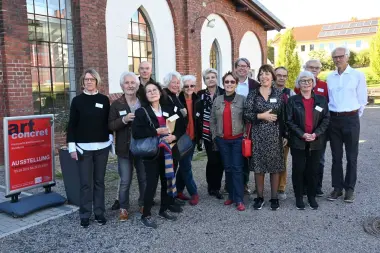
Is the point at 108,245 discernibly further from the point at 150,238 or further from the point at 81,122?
the point at 81,122

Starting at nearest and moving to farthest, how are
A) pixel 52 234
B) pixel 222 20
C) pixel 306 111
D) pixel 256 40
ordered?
pixel 52 234 → pixel 306 111 → pixel 222 20 → pixel 256 40

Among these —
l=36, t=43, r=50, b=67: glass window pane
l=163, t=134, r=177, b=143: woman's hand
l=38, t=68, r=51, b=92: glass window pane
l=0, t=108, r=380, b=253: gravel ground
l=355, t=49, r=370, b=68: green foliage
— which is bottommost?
l=0, t=108, r=380, b=253: gravel ground

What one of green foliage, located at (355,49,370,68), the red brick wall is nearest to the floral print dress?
the red brick wall

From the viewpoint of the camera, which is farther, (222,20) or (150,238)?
(222,20)

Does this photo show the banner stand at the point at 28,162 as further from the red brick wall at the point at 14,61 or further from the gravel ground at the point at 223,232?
the red brick wall at the point at 14,61

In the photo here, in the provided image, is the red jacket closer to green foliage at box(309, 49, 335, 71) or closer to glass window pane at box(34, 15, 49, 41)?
glass window pane at box(34, 15, 49, 41)

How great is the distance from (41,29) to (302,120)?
6189 millimetres

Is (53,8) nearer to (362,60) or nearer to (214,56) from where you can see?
(214,56)

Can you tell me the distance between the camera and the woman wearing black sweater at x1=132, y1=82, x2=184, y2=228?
4.12m

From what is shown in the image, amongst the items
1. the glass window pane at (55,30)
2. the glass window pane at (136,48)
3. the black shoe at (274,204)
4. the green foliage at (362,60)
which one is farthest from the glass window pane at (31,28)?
the green foliage at (362,60)

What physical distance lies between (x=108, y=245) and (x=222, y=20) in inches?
499

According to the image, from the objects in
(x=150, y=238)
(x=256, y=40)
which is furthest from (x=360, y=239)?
(x=256, y=40)

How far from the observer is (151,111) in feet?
13.9

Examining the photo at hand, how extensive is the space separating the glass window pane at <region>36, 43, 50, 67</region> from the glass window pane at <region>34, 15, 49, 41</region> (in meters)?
0.15
